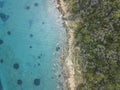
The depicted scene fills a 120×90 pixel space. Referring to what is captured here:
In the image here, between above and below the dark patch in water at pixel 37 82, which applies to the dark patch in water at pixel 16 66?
above

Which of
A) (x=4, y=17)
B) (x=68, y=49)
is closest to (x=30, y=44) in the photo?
(x=68, y=49)

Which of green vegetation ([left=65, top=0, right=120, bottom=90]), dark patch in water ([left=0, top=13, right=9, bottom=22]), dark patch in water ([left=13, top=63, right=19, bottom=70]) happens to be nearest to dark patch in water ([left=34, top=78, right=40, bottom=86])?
dark patch in water ([left=13, top=63, right=19, bottom=70])

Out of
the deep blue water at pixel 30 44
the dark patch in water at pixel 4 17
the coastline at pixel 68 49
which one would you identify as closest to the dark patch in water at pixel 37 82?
the deep blue water at pixel 30 44

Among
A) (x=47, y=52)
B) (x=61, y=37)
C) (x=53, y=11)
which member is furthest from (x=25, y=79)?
(x=53, y=11)

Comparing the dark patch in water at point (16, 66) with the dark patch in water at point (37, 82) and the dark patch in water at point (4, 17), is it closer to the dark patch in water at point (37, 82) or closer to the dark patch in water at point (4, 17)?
the dark patch in water at point (37, 82)

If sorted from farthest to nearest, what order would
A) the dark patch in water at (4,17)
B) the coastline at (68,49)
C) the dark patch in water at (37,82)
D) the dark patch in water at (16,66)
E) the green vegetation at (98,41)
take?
the dark patch in water at (4,17) < the dark patch in water at (16,66) < the dark patch in water at (37,82) < the coastline at (68,49) < the green vegetation at (98,41)

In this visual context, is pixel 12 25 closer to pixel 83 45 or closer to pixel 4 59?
pixel 4 59

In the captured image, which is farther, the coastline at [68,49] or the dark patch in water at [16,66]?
the dark patch in water at [16,66]
